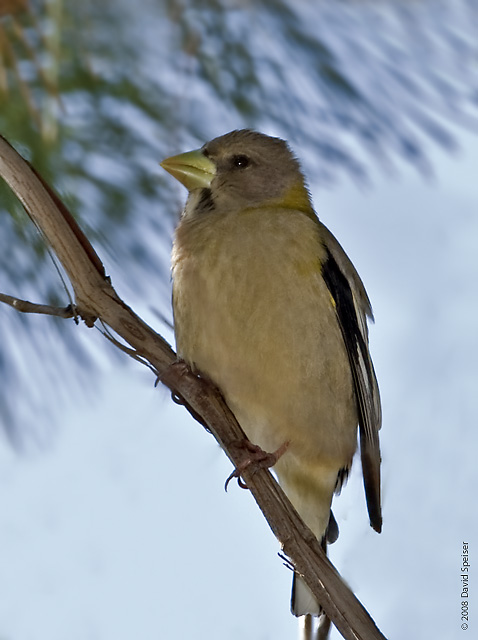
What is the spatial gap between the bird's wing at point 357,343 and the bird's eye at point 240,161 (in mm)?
342

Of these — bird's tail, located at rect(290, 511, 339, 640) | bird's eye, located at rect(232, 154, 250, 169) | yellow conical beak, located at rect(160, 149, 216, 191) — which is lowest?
bird's tail, located at rect(290, 511, 339, 640)

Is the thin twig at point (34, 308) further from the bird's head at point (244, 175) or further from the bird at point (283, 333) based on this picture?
the bird's head at point (244, 175)

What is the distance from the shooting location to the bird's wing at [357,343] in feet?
7.25

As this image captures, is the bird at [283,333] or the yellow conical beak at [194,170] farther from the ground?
the yellow conical beak at [194,170]

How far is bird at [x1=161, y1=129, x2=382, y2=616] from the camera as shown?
2.04 metres

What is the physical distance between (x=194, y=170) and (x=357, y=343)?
0.65 metres

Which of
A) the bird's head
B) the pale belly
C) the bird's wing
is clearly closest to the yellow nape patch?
the bird's head

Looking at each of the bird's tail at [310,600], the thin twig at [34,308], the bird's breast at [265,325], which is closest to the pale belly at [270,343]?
the bird's breast at [265,325]

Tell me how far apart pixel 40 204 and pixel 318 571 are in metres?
0.77

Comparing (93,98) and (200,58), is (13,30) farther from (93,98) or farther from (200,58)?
(200,58)

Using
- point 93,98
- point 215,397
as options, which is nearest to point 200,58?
point 93,98

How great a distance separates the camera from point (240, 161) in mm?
2506

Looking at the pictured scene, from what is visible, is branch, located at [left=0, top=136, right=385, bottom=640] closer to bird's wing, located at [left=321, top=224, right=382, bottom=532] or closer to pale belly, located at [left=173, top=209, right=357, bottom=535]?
pale belly, located at [left=173, top=209, right=357, bottom=535]

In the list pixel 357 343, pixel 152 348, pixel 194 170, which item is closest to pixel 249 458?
pixel 152 348
